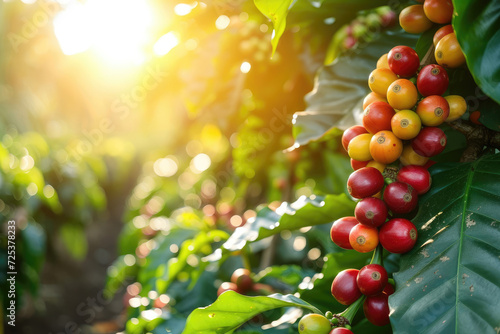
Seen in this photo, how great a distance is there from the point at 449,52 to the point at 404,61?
2.1 inches

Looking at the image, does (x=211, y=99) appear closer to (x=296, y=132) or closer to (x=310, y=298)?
(x=296, y=132)

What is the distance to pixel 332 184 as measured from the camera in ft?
4.61

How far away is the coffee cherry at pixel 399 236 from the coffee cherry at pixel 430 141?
10cm

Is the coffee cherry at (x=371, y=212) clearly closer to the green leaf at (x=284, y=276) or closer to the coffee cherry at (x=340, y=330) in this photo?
the coffee cherry at (x=340, y=330)

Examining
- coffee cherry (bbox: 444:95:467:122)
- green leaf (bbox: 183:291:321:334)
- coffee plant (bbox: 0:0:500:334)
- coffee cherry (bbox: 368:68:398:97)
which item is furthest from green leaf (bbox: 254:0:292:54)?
green leaf (bbox: 183:291:321:334)

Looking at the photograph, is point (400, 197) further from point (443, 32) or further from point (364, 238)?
point (443, 32)

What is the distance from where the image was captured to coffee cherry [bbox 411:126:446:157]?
545 millimetres

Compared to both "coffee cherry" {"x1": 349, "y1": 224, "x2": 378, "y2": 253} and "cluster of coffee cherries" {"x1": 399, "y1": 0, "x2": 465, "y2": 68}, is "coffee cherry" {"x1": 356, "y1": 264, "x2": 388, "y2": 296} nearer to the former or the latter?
"coffee cherry" {"x1": 349, "y1": 224, "x2": 378, "y2": 253}

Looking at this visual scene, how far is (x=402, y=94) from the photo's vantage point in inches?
21.6

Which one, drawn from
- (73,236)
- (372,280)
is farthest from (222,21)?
(73,236)

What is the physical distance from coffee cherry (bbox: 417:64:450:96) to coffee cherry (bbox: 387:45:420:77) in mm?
22

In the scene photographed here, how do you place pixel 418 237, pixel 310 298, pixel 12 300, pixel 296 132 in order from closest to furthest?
pixel 418 237 < pixel 310 298 < pixel 296 132 < pixel 12 300

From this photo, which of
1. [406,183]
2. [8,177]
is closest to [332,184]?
[406,183]

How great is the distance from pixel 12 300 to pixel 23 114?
2136mm
